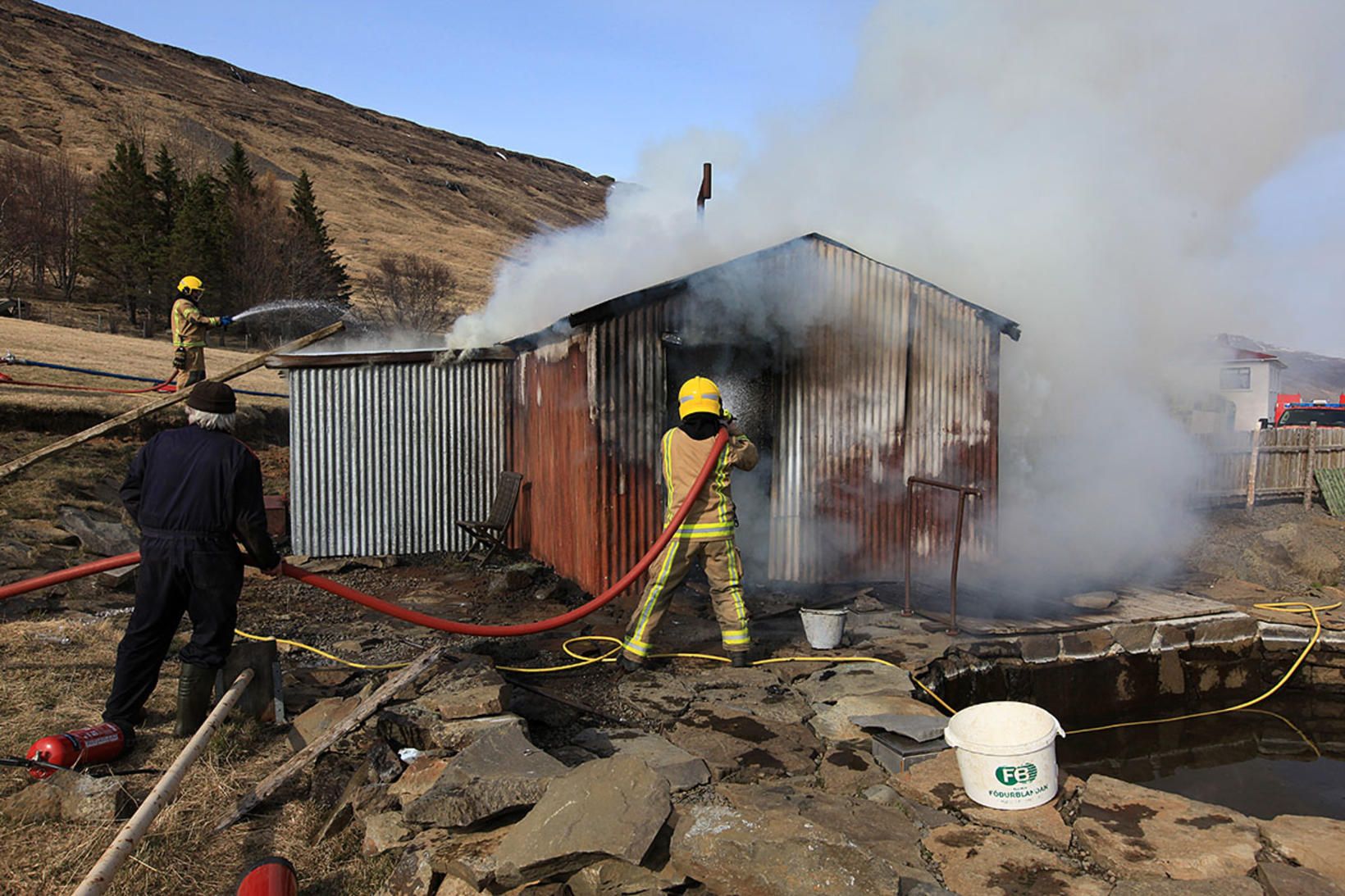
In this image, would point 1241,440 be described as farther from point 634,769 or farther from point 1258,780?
point 634,769

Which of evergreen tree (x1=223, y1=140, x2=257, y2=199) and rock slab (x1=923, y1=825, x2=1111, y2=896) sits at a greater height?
evergreen tree (x1=223, y1=140, x2=257, y2=199)

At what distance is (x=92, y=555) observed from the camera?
29.8ft

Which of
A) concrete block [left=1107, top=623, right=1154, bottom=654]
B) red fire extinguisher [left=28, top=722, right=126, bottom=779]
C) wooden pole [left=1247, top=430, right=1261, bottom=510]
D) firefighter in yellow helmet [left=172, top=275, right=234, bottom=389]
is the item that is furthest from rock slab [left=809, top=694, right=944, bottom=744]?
wooden pole [left=1247, top=430, right=1261, bottom=510]

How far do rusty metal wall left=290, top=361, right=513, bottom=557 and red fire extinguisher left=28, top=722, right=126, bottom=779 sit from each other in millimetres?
6582

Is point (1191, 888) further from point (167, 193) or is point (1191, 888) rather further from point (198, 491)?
point (167, 193)

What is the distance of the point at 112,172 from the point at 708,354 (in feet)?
125

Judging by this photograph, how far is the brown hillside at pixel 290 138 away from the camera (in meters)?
67.5

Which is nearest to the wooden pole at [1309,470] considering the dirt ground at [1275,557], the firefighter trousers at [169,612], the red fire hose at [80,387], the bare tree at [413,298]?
the dirt ground at [1275,557]

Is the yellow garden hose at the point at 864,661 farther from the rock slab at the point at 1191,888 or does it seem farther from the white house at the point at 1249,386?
the white house at the point at 1249,386

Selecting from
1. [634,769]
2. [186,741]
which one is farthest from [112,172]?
[634,769]

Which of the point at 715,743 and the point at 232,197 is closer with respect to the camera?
the point at 715,743

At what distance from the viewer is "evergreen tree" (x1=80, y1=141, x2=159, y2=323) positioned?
33.8 metres

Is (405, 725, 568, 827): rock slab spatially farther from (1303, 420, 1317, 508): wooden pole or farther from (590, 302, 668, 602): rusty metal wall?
(1303, 420, 1317, 508): wooden pole

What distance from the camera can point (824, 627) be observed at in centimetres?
632
